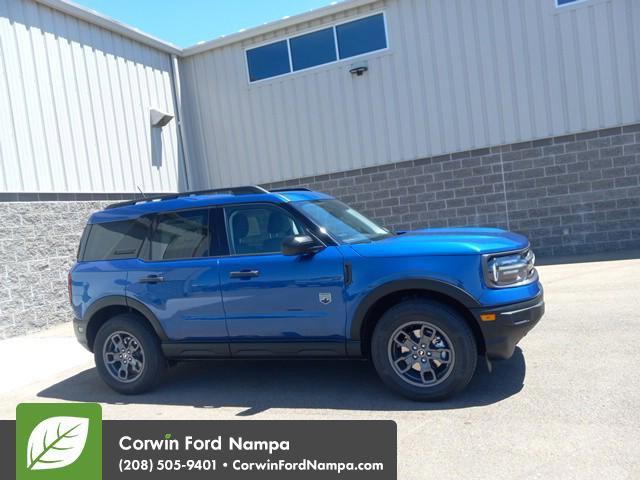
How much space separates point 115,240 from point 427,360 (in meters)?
3.29

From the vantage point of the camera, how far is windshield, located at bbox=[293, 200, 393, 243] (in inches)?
189

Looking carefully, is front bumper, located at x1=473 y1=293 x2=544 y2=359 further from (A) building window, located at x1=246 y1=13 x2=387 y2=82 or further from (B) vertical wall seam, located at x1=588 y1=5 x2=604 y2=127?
(A) building window, located at x1=246 y1=13 x2=387 y2=82

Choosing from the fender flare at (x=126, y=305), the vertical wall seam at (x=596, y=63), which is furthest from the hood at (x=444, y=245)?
the vertical wall seam at (x=596, y=63)

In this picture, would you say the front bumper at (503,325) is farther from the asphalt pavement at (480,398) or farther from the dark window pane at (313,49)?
the dark window pane at (313,49)

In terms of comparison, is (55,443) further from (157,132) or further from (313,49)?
(313,49)

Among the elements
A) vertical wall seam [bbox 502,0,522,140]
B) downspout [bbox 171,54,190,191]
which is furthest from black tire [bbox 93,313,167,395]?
vertical wall seam [bbox 502,0,522,140]

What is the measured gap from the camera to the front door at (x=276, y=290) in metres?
4.53

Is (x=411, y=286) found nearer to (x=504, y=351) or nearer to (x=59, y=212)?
(x=504, y=351)

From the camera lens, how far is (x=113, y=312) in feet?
18.0

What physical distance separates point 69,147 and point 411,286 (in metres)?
8.03

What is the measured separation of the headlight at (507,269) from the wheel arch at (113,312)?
302cm

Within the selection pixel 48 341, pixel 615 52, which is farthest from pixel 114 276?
pixel 615 52

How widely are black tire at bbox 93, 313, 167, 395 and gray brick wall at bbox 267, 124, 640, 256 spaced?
7673mm

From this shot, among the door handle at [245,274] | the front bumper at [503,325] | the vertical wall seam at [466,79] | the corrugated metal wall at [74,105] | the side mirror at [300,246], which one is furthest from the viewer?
the vertical wall seam at [466,79]
